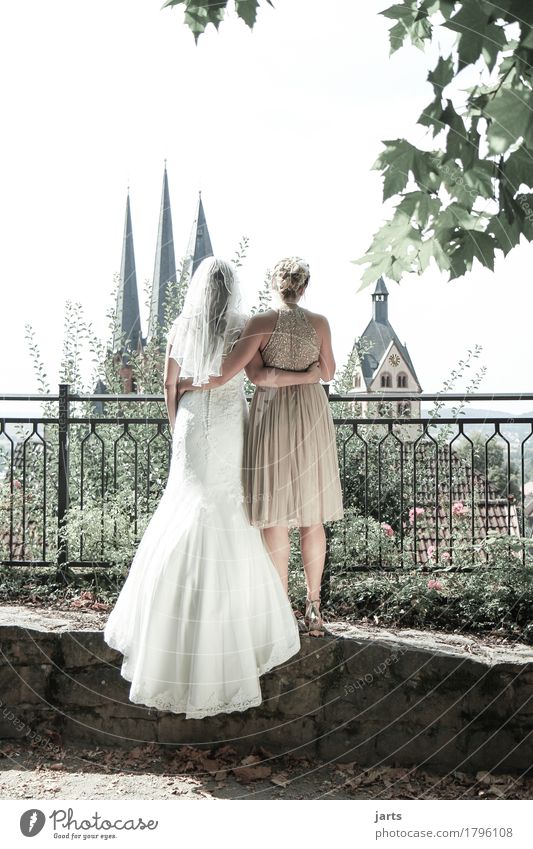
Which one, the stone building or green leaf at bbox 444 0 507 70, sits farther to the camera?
the stone building

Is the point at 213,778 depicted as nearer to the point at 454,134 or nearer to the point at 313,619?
the point at 313,619

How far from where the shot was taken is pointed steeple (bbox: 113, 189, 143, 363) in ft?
14.0

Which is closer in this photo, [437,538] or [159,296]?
[437,538]

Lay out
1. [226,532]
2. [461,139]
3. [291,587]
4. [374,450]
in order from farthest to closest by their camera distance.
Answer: [374,450] < [291,587] < [226,532] < [461,139]

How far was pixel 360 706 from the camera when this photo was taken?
118 inches

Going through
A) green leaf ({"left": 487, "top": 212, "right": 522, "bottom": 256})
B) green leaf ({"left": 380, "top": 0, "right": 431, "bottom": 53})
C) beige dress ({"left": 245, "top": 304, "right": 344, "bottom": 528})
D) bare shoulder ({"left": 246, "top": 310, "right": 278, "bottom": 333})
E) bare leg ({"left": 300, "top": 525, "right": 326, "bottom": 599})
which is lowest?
bare leg ({"left": 300, "top": 525, "right": 326, "bottom": 599})

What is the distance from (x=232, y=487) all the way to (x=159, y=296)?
1812 mm

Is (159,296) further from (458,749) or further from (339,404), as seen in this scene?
(458,749)

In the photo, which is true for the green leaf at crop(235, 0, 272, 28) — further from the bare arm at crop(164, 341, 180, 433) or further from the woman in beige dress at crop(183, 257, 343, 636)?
the bare arm at crop(164, 341, 180, 433)

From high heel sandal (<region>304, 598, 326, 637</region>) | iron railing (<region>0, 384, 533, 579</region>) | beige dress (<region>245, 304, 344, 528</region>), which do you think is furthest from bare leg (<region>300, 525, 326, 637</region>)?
iron railing (<region>0, 384, 533, 579</region>)

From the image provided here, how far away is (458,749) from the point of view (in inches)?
116

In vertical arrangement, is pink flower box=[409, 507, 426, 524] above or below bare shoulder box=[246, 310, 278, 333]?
below

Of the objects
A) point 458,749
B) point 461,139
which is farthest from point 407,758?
point 461,139

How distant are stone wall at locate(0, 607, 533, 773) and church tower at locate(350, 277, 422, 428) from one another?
1.14 meters
